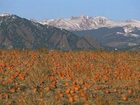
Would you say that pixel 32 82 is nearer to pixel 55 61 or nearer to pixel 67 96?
pixel 67 96

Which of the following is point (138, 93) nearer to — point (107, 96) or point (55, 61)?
point (107, 96)

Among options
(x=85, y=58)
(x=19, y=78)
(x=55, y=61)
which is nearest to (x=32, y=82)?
(x=19, y=78)

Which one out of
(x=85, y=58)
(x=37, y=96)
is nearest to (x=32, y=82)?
(x=37, y=96)

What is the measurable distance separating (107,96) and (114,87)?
2298mm

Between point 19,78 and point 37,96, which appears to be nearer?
point 37,96

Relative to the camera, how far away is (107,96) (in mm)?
16500

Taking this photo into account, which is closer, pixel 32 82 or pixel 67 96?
pixel 67 96

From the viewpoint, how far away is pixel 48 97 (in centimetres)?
1628

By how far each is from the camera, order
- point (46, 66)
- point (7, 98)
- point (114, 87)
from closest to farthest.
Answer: point (7, 98), point (114, 87), point (46, 66)

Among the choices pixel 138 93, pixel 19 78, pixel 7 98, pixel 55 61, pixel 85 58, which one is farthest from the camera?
pixel 85 58

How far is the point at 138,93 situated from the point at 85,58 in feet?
42.1

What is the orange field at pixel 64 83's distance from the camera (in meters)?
15.7

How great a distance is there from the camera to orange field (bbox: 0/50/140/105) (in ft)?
51.4

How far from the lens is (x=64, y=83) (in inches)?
773
